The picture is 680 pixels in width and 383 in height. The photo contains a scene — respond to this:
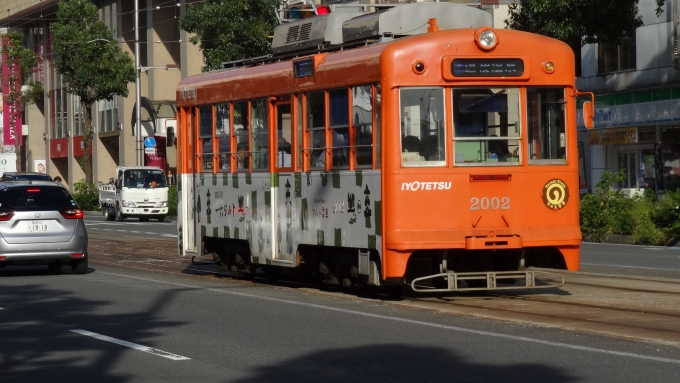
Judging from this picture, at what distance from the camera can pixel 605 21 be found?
99.1 feet

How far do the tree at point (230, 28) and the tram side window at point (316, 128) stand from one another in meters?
21.9

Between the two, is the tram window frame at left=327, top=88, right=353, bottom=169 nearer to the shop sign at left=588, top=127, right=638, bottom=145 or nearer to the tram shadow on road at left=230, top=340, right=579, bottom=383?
the tram shadow on road at left=230, top=340, right=579, bottom=383

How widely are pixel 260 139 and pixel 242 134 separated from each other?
1.90 feet

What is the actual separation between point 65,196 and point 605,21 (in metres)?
15.5

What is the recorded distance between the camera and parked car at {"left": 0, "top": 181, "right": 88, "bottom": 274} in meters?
19.2

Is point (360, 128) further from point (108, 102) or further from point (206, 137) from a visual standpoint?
point (108, 102)

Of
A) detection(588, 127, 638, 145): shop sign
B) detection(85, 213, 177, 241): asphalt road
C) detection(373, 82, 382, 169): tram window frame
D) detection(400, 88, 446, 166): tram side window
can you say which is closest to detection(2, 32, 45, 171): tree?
detection(85, 213, 177, 241): asphalt road

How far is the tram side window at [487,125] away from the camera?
45.8 feet

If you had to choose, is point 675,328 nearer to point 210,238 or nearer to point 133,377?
point 133,377

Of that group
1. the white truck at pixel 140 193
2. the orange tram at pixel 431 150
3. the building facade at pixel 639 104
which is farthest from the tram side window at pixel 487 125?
the white truck at pixel 140 193

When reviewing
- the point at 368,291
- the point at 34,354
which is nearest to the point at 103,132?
the point at 368,291

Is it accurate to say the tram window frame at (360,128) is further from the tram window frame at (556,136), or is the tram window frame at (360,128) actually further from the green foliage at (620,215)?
the green foliage at (620,215)

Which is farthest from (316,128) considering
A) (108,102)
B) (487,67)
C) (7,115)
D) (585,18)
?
(7,115)

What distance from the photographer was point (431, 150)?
1389 cm
